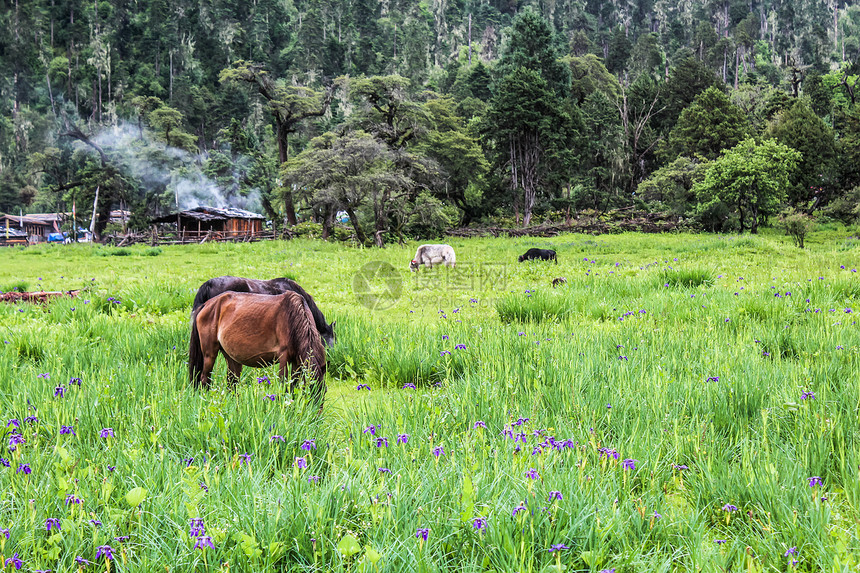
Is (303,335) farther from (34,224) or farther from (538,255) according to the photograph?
(34,224)

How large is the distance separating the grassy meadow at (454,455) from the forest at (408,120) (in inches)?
853

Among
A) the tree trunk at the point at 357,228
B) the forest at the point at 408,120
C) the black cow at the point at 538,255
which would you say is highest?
the forest at the point at 408,120

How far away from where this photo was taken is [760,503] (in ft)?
7.54

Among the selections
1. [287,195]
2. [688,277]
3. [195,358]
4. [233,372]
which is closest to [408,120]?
[287,195]

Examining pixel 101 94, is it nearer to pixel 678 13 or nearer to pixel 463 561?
pixel 463 561

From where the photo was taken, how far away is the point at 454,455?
252 centimetres

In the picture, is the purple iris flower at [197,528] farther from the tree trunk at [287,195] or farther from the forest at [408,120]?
the tree trunk at [287,195]

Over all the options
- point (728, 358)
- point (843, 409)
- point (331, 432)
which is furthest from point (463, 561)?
point (728, 358)

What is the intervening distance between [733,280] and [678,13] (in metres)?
126

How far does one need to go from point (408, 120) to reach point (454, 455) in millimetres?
36421

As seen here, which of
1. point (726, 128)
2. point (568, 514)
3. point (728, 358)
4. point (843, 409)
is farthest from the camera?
point (726, 128)

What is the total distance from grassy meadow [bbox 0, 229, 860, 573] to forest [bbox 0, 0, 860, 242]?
853 inches

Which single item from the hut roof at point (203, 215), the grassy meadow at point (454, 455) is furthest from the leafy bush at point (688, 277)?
the hut roof at point (203, 215)

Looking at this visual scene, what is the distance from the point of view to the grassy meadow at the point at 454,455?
195 centimetres
